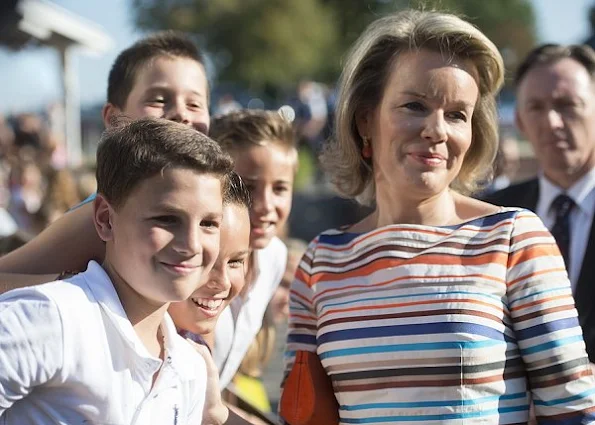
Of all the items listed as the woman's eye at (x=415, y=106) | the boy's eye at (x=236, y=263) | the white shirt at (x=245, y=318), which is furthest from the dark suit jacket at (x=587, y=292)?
the boy's eye at (x=236, y=263)

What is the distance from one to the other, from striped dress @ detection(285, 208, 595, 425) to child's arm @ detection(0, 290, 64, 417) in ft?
2.85

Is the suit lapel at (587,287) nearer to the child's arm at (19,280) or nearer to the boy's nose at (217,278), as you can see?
the boy's nose at (217,278)

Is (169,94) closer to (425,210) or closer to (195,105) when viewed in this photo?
(195,105)

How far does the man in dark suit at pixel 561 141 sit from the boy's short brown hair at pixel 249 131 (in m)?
1.33

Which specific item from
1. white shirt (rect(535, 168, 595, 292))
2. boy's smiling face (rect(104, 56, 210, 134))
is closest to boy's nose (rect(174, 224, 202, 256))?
boy's smiling face (rect(104, 56, 210, 134))

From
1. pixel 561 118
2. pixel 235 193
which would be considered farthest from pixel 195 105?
pixel 561 118

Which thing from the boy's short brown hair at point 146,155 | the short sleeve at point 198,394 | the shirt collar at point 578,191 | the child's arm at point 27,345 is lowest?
the short sleeve at point 198,394

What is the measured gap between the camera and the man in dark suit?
3.98m

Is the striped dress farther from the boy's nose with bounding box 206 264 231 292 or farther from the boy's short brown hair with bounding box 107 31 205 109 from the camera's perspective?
the boy's short brown hair with bounding box 107 31 205 109

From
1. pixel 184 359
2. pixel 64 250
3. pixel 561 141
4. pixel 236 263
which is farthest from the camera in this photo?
→ pixel 561 141

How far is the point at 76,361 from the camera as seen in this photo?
193 centimetres

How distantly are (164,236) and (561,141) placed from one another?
8.61 feet

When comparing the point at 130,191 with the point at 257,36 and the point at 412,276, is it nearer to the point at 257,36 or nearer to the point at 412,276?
the point at 412,276

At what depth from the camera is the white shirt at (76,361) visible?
1870 mm
